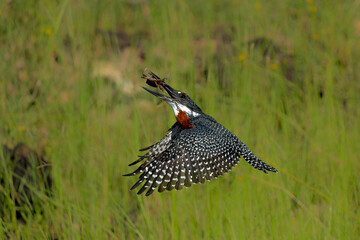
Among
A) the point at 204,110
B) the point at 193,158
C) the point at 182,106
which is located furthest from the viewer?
the point at 204,110

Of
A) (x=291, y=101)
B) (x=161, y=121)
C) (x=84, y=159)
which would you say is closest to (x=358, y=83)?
(x=291, y=101)

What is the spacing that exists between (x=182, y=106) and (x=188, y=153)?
1.21 feet

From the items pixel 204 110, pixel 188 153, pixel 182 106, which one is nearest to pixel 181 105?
pixel 182 106

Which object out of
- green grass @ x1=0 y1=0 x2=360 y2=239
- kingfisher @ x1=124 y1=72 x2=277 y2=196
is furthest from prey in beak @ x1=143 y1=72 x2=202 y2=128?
green grass @ x1=0 y1=0 x2=360 y2=239

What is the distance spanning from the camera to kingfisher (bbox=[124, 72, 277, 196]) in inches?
155

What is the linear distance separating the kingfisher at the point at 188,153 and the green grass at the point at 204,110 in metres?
0.22

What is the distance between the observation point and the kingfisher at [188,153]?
395 cm

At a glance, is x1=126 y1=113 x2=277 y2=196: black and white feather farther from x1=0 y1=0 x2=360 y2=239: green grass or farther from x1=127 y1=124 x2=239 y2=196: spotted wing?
x1=0 y1=0 x2=360 y2=239: green grass

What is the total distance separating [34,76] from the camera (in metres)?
6.64

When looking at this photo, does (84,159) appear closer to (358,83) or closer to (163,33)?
(163,33)

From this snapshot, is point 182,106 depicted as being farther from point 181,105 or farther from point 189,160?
point 189,160

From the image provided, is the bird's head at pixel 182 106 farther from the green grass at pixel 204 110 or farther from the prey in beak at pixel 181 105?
the green grass at pixel 204 110

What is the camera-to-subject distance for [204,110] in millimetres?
4895

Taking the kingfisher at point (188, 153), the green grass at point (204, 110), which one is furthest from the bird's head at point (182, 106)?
the green grass at point (204, 110)
